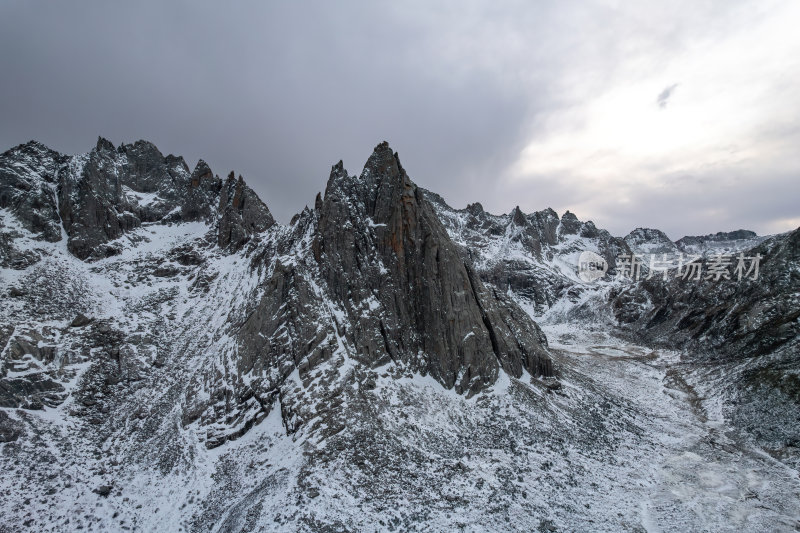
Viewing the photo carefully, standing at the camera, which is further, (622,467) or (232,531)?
Answer: (622,467)

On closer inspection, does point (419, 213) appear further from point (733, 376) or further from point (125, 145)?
point (125, 145)

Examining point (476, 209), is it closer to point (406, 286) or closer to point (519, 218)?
point (519, 218)

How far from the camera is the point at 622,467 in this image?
28.0m

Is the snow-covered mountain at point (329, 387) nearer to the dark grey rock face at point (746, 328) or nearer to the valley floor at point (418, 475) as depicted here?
the valley floor at point (418, 475)

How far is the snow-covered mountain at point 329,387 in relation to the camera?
23.8 metres

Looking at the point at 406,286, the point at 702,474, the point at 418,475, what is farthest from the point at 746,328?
the point at 418,475

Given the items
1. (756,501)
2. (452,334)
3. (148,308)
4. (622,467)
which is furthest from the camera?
(148,308)

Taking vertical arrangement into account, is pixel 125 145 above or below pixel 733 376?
above

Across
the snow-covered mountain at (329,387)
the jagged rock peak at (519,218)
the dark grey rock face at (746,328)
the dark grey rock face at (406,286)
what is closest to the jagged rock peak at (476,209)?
the jagged rock peak at (519,218)

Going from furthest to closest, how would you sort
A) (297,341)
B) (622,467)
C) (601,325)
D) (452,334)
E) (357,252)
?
(601,325) < (357,252) < (452,334) < (297,341) < (622,467)

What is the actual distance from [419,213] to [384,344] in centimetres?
1485

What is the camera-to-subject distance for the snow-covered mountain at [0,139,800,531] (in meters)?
23.8

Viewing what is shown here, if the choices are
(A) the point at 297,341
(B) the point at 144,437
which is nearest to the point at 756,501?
(A) the point at 297,341

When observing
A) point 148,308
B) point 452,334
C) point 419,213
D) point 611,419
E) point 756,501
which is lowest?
point 756,501
